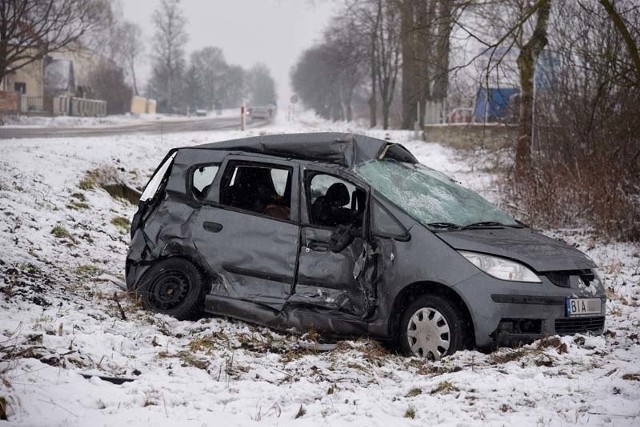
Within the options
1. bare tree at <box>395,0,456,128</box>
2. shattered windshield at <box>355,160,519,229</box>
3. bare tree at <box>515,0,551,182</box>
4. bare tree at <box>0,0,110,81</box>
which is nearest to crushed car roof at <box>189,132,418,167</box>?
shattered windshield at <box>355,160,519,229</box>

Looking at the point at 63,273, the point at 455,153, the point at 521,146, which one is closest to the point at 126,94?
the point at 455,153

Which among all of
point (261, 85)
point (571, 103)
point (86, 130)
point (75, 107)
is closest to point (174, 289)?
point (571, 103)

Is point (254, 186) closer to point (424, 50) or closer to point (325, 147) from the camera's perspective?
point (325, 147)

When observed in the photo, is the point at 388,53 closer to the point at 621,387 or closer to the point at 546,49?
the point at 546,49

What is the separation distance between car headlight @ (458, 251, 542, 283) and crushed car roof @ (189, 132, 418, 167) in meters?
1.53

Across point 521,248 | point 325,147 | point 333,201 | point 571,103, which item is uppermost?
point 571,103

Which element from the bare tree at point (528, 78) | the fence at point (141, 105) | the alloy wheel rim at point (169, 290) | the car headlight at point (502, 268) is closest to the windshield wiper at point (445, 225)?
the car headlight at point (502, 268)

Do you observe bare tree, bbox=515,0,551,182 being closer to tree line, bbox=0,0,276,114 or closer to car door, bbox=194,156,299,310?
car door, bbox=194,156,299,310

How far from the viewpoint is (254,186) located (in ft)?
24.1

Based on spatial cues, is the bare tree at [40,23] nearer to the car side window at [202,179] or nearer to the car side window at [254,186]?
the car side window at [202,179]

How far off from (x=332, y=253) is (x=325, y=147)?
3.52 ft

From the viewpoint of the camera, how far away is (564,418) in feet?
14.5

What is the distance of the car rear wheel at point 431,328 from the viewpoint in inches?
227

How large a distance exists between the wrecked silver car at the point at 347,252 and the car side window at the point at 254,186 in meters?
0.01
